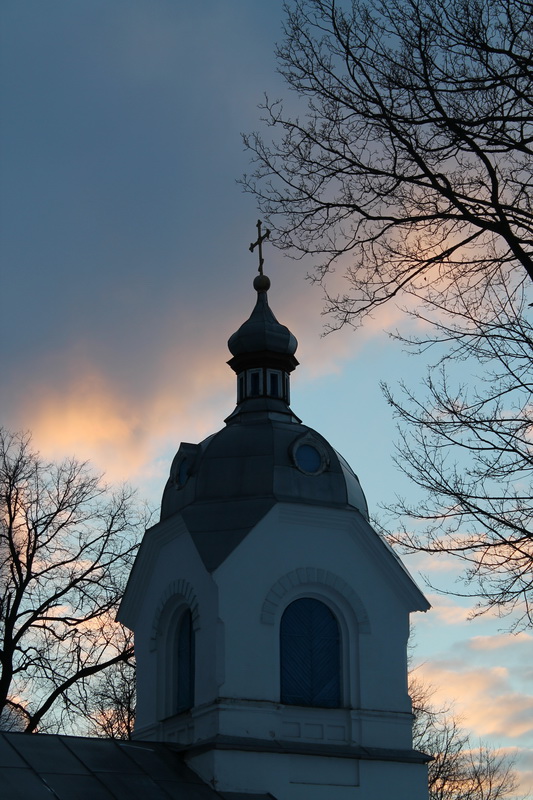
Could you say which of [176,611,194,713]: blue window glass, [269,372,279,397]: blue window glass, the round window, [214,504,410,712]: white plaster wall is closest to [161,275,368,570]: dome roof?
the round window

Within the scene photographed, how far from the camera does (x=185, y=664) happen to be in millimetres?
15188

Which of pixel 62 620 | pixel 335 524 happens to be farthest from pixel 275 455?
pixel 62 620

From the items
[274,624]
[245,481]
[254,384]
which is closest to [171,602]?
[274,624]

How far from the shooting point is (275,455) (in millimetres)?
15711

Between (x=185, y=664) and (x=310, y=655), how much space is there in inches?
68.8

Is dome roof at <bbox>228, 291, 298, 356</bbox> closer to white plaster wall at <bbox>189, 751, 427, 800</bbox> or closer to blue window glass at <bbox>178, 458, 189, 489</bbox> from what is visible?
blue window glass at <bbox>178, 458, 189, 489</bbox>

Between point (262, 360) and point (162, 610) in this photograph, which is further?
point (262, 360)

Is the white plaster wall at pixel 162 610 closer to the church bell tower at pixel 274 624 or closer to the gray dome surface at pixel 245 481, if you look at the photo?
the church bell tower at pixel 274 624

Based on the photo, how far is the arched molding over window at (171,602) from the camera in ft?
49.5

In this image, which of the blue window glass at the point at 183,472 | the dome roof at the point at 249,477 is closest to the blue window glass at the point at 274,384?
the dome roof at the point at 249,477

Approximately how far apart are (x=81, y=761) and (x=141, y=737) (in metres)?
2.37

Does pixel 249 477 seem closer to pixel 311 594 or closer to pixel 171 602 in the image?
pixel 311 594

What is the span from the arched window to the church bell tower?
0.05 ft

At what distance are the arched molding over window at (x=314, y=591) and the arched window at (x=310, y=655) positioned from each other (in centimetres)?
15
